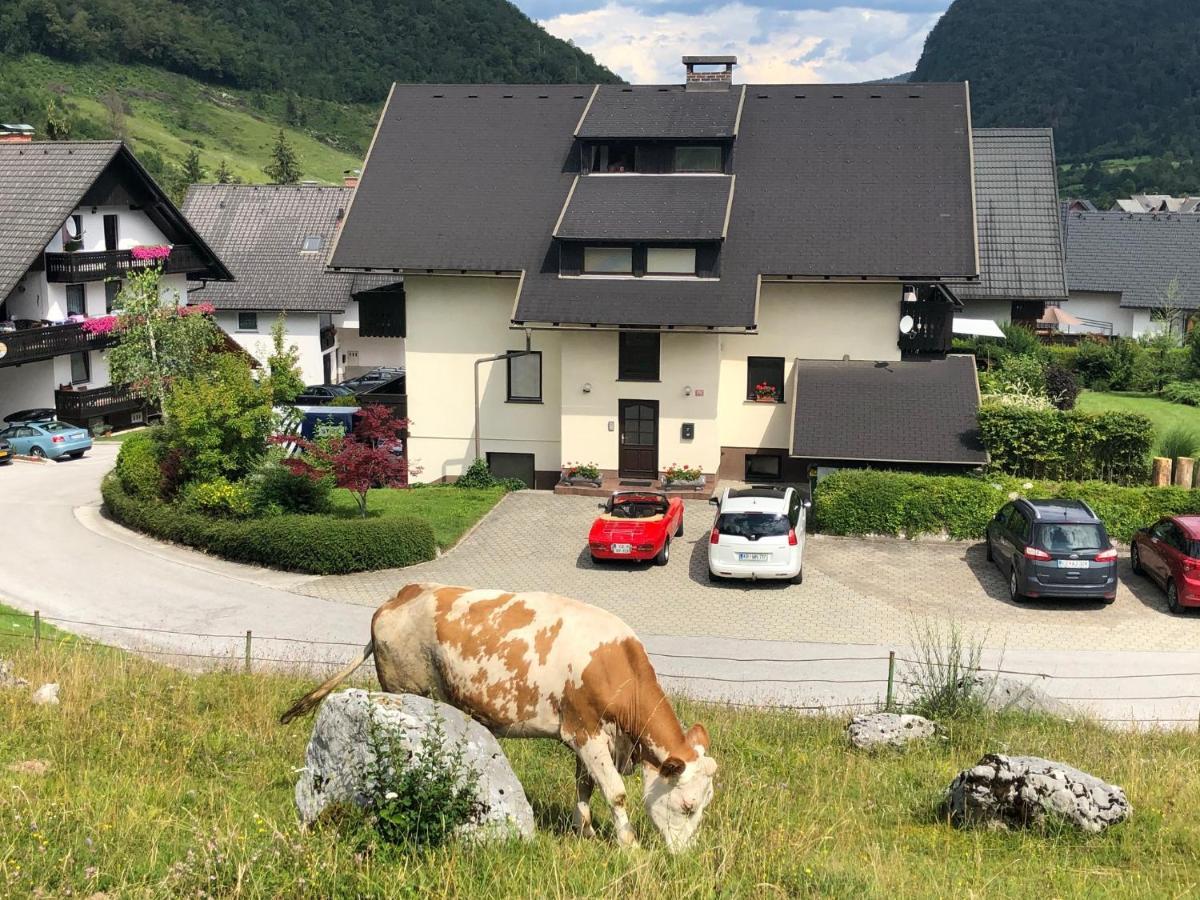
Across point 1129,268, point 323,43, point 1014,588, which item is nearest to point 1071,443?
point 1014,588

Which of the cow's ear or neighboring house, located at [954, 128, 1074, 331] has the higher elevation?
neighboring house, located at [954, 128, 1074, 331]

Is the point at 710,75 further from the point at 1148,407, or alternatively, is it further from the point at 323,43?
the point at 323,43

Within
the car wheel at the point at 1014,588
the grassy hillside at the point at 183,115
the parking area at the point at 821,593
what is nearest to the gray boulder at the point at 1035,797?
the parking area at the point at 821,593

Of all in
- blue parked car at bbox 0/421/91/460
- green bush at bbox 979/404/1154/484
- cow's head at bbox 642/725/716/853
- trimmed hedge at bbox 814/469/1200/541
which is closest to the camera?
cow's head at bbox 642/725/716/853

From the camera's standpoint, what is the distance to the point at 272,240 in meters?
60.0

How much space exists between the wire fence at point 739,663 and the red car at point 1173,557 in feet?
9.50

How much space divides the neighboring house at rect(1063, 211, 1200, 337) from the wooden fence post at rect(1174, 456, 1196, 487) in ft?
120

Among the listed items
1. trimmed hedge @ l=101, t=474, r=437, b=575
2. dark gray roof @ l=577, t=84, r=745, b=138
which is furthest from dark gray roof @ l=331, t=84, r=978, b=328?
trimmed hedge @ l=101, t=474, r=437, b=575

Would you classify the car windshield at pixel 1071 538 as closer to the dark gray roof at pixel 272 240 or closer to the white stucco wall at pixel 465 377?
the white stucco wall at pixel 465 377

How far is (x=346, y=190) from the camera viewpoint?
61.9 meters

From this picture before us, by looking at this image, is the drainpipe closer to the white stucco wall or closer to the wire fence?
the white stucco wall

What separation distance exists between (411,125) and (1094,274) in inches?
1670

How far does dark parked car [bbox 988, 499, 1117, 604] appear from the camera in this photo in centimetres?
2311

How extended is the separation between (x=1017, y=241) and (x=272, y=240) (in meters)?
34.5
